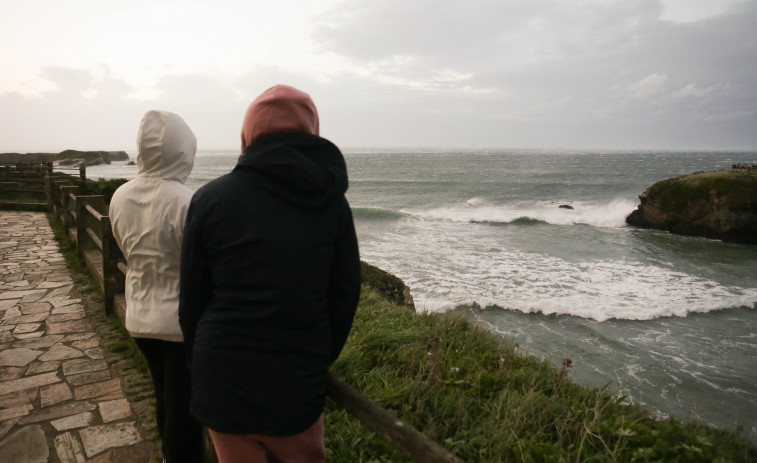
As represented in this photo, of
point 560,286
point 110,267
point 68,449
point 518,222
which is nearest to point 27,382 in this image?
point 68,449

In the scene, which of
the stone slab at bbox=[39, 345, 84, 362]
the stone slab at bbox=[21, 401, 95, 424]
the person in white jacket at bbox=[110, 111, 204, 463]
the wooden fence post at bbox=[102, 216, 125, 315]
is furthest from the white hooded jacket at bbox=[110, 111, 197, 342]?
the wooden fence post at bbox=[102, 216, 125, 315]

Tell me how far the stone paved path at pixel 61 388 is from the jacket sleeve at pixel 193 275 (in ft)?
5.94

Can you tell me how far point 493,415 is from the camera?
2.88m

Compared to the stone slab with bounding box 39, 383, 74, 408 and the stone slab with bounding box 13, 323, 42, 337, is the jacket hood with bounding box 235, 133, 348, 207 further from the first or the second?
the stone slab with bounding box 13, 323, 42, 337

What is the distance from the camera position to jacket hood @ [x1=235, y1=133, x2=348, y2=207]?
4.17 ft

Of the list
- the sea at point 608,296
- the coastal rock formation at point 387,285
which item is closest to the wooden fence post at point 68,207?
the coastal rock formation at point 387,285

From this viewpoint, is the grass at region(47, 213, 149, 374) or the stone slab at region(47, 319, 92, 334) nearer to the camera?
the grass at region(47, 213, 149, 374)

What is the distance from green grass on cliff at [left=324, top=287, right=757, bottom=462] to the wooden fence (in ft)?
Result: 3.37

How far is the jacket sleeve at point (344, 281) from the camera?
4.68 ft

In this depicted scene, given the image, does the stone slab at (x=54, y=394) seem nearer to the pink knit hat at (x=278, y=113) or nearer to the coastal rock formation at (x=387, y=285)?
the pink knit hat at (x=278, y=113)

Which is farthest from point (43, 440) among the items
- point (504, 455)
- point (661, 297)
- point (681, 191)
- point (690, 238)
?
point (681, 191)

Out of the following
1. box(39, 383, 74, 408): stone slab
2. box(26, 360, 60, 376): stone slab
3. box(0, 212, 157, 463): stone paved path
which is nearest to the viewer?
box(0, 212, 157, 463): stone paved path

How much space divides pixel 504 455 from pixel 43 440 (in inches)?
113

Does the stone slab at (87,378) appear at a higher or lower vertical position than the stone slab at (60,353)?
lower
